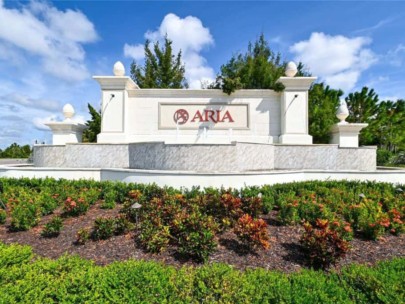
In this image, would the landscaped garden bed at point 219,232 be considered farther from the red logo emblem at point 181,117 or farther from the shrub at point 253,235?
the red logo emblem at point 181,117

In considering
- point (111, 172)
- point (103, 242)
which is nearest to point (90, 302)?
point (103, 242)

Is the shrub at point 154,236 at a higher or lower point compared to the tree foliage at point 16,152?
lower

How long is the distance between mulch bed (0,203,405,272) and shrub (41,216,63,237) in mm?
108

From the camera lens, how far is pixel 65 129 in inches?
495

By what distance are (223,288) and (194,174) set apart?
16.5ft

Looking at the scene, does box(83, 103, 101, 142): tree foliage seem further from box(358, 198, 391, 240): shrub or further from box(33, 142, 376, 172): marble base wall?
box(358, 198, 391, 240): shrub

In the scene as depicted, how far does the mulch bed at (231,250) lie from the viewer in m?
4.14

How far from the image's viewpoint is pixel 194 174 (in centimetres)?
777

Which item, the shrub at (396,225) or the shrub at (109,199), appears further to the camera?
the shrub at (109,199)

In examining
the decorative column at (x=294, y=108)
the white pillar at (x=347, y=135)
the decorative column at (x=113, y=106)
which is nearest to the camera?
the white pillar at (x=347, y=135)

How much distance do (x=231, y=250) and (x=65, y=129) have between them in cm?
1158

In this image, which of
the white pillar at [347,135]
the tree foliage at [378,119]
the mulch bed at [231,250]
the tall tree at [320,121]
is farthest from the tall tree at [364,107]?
the mulch bed at [231,250]

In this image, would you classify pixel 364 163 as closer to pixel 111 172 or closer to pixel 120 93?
pixel 111 172

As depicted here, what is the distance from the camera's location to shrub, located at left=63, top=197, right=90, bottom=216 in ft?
19.7
